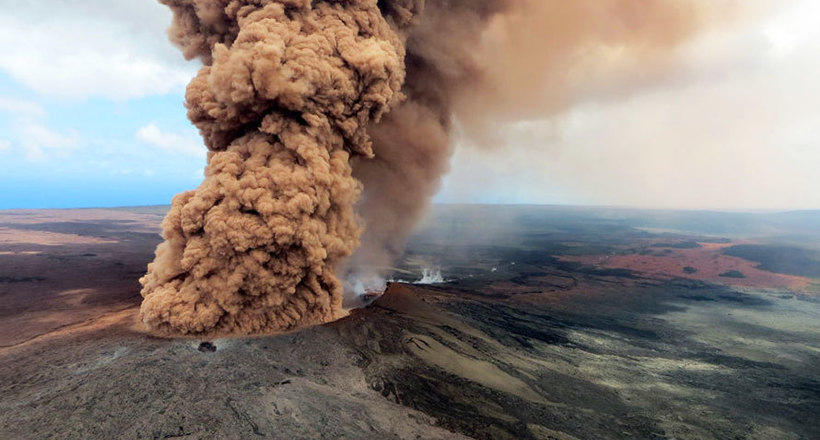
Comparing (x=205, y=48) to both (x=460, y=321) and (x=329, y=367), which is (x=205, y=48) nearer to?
(x=329, y=367)

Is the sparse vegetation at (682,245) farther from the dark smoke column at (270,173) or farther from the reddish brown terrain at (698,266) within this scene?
the dark smoke column at (270,173)

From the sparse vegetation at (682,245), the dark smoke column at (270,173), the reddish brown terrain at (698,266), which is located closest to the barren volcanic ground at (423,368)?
the dark smoke column at (270,173)

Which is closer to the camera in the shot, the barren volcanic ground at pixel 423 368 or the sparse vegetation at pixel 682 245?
the barren volcanic ground at pixel 423 368

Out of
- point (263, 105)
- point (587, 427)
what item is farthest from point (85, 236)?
point (587, 427)

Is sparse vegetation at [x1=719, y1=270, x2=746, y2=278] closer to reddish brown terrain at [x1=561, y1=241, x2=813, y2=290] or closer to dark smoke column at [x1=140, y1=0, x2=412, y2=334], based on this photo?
reddish brown terrain at [x1=561, y1=241, x2=813, y2=290]

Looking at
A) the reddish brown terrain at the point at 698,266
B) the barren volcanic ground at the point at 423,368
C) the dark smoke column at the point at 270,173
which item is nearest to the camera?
the barren volcanic ground at the point at 423,368

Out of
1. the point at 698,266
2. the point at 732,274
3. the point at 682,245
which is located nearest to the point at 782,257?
the point at 682,245
